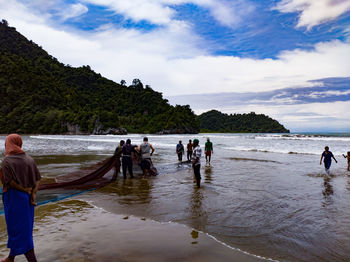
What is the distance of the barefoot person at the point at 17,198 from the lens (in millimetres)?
3264

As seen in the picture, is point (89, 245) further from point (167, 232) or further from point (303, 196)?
point (303, 196)

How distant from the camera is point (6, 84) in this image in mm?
129250

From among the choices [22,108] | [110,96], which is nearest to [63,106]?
[22,108]

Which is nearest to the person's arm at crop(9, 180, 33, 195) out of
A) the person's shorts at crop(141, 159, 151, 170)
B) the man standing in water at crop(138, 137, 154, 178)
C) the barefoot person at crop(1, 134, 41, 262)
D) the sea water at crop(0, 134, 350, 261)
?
the barefoot person at crop(1, 134, 41, 262)

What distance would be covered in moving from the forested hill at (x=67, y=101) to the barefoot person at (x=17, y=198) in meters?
116

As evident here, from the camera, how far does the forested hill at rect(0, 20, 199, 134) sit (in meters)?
118

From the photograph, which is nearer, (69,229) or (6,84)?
(69,229)

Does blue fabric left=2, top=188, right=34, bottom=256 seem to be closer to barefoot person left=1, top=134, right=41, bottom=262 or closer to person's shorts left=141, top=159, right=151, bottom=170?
barefoot person left=1, top=134, right=41, bottom=262

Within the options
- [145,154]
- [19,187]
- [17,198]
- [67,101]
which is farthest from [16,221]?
[67,101]

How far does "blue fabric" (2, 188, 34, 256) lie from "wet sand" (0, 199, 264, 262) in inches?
24.2

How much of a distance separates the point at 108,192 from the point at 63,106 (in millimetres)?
138622

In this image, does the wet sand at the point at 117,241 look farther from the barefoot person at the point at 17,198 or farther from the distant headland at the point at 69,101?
the distant headland at the point at 69,101

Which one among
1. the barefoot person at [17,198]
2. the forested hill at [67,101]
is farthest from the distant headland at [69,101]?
the barefoot person at [17,198]

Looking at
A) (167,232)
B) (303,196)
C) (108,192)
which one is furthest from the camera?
(108,192)
